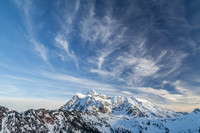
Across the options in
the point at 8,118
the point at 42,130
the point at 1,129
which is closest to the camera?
the point at 1,129

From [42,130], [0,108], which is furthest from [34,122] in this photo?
[0,108]

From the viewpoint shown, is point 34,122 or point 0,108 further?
point 34,122

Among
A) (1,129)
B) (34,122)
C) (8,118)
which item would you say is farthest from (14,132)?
(34,122)

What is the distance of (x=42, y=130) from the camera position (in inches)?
7594

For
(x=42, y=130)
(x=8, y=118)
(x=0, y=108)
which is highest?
(x=0, y=108)

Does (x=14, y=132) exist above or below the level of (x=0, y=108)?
below

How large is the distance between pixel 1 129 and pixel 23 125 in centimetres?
2881

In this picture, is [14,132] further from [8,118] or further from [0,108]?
[0,108]

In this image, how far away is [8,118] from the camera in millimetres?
172500

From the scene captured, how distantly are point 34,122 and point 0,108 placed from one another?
178ft

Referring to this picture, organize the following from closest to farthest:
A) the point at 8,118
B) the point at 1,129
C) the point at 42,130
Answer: the point at 1,129 < the point at 8,118 < the point at 42,130

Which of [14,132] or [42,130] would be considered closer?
[14,132]

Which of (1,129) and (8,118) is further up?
(8,118)

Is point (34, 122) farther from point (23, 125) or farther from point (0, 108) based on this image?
point (0, 108)
